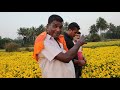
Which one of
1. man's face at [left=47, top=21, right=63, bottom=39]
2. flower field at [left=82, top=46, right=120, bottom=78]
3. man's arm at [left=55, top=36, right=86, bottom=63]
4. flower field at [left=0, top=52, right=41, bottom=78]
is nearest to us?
man's arm at [left=55, top=36, right=86, bottom=63]

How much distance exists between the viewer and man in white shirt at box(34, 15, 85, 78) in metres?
3.06

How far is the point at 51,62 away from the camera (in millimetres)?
3092

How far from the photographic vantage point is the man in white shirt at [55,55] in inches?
121

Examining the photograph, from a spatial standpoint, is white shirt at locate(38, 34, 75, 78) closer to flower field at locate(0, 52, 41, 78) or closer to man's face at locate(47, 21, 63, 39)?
man's face at locate(47, 21, 63, 39)

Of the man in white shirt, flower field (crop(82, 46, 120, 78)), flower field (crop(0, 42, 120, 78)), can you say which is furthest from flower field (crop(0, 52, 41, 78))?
the man in white shirt

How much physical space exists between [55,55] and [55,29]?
0.91ft

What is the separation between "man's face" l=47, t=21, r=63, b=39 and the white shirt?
0.19 feet

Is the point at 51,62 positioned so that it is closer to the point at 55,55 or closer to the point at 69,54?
the point at 55,55

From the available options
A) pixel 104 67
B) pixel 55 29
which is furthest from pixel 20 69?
pixel 55 29

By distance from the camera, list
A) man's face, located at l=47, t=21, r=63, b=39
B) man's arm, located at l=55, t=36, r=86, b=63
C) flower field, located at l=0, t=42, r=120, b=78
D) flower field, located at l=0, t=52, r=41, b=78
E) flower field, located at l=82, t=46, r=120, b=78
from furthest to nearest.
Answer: flower field, located at l=0, t=52, r=41, b=78, flower field, located at l=0, t=42, r=120, b=78, flower field, located at l=82, t=46, r=120, b=78, man's face, located at l=47, t=21, r=63, b=39, man's arm, located at l=55, t=36, r=86, b=63

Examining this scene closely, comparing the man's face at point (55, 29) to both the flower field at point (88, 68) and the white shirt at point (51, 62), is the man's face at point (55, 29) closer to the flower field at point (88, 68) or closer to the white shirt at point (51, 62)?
the white shirt at point (51, 62)

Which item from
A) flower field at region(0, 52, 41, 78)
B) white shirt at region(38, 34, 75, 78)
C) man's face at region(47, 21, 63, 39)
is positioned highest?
man's face at region(47, 21, 63, 39)

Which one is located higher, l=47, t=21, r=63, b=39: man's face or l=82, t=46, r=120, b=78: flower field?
l=47, t=21, r=63, b=39: man's face
